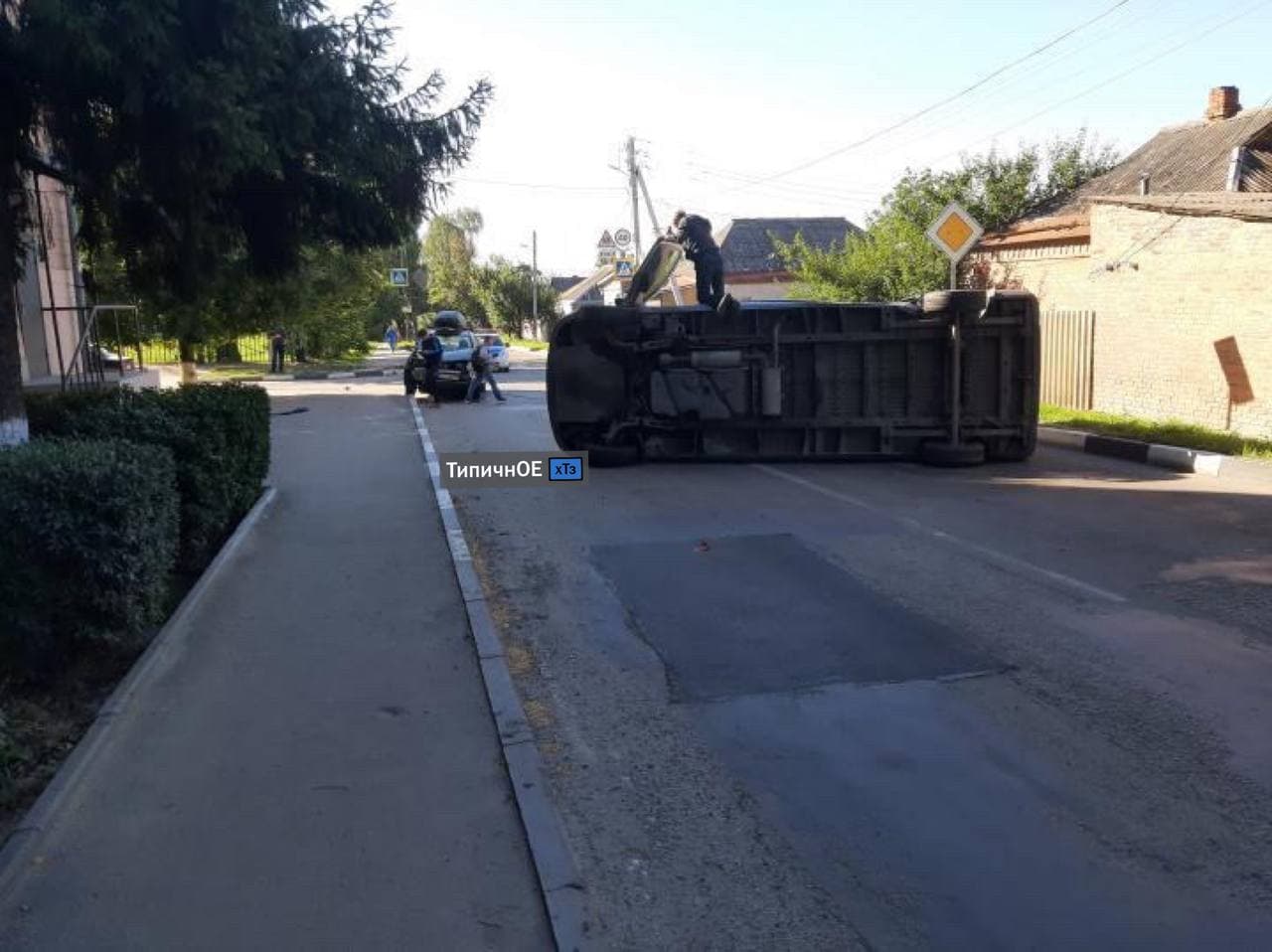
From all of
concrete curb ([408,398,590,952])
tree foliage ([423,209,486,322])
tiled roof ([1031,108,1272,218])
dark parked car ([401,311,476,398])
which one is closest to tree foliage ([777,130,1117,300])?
tiled roof ([1031,108,1272,218])

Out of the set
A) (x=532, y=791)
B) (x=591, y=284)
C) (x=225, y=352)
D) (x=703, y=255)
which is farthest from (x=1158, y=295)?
(x=591, y=284)

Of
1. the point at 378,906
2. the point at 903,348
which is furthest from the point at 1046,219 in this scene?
the point at 378,906

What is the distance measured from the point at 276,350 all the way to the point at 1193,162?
30.4 meters

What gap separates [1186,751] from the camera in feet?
16.3

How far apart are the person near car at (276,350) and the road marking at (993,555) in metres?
32.4

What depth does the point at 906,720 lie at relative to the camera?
17.6ft

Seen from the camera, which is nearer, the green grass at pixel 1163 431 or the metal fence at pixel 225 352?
the green grass at pixel 1163 431

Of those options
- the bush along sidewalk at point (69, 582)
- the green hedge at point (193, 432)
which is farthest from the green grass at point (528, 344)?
the bush along sidewalk at point (69, 582)

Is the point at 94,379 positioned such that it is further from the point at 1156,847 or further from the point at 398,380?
the point at 398,380

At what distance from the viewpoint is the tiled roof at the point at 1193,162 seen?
23016mm

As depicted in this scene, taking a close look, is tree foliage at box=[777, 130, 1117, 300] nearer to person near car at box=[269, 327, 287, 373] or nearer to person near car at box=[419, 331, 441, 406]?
person near car at box=[419, 331, 441, 406]

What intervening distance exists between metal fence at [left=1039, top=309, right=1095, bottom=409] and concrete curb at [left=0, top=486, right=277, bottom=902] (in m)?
14.5

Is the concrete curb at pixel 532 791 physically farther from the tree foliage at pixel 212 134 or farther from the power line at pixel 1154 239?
the power line at pixel 1154 239

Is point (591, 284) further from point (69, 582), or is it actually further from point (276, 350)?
point (69, 582)
